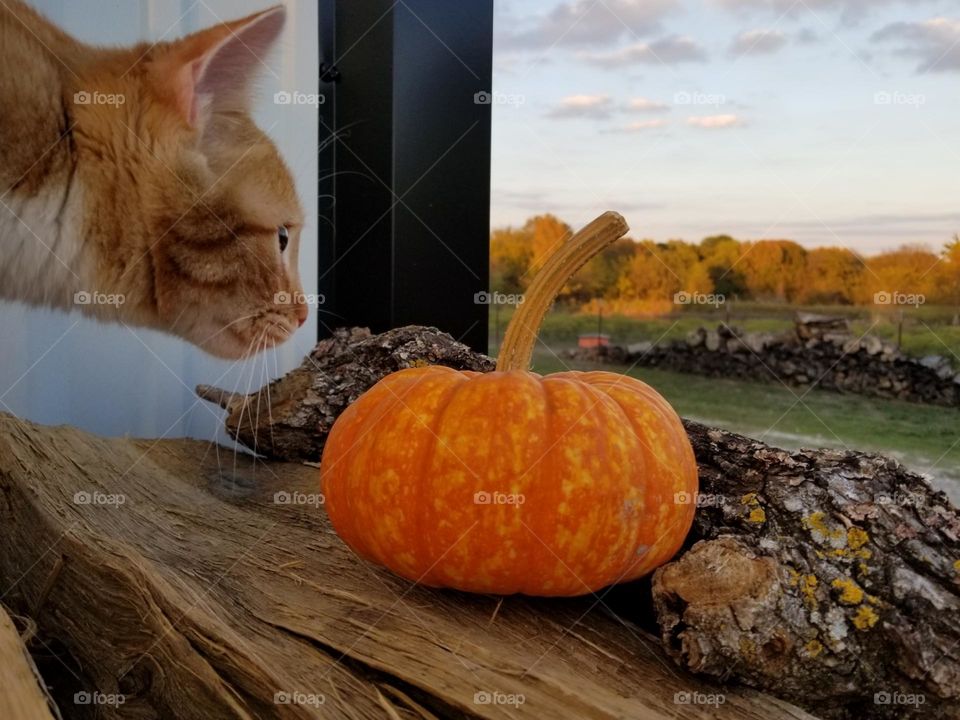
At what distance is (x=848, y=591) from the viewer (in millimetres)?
727

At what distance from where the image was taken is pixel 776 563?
0.73 metres

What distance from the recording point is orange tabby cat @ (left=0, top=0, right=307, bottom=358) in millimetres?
1185

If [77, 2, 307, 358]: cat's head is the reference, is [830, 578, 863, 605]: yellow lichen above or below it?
below

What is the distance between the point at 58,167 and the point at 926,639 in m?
1.23

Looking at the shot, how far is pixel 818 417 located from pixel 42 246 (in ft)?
4.38

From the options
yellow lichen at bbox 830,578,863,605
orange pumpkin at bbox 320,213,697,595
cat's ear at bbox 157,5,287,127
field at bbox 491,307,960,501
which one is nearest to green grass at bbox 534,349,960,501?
field at bbox 491,307,960,501

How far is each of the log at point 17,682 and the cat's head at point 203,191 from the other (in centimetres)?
60

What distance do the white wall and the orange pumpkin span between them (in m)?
0.65

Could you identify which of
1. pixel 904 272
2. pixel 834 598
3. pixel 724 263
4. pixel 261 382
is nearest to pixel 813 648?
pixel 834 598

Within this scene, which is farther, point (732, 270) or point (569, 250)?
point (732, 270)

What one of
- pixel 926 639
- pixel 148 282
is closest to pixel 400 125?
pixel 148 282

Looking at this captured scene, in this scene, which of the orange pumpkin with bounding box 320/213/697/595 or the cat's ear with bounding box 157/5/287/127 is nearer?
the orange pumpkin with bounding box 320/213/697/595

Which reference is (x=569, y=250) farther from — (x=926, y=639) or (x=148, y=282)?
(x=148, y=282)

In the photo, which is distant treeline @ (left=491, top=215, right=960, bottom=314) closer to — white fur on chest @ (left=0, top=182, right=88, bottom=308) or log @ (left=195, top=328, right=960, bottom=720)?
log @ (left=195, top=328, right=960, bottom=720)
